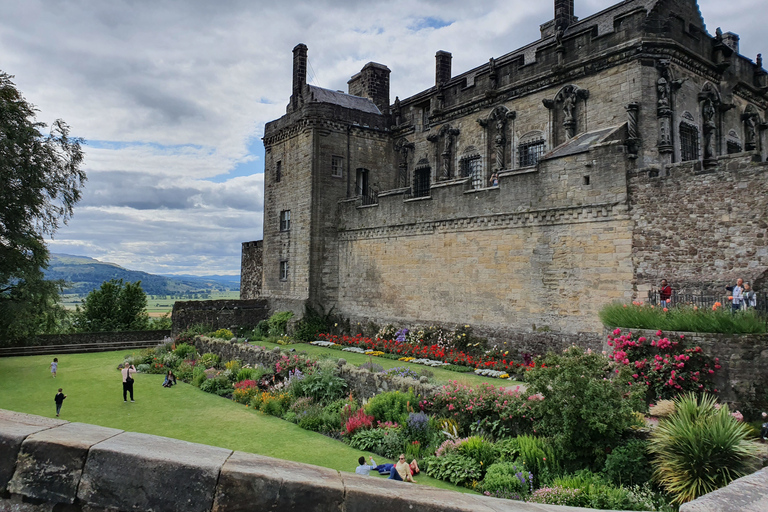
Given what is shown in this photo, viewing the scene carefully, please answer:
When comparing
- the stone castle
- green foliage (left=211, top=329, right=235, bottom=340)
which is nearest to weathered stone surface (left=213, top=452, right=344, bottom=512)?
the stone castle

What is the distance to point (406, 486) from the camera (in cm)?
314

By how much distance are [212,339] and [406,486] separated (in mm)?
22791

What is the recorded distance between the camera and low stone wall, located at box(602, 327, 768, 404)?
34.2ft

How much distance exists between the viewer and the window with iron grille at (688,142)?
66.0 feet

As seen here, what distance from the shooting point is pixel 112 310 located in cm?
3838

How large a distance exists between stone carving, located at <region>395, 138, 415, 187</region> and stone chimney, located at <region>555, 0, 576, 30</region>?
9750 mm

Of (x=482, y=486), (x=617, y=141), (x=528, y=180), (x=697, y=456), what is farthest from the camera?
(x=528, y=180)

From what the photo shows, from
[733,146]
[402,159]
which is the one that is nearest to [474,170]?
[402,159]

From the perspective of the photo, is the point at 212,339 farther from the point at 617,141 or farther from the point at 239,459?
the point at 239,459

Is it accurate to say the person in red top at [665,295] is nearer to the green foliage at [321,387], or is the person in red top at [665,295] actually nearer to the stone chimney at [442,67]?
the green foliage at [321,387]

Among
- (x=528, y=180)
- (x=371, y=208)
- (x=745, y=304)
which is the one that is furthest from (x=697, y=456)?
(x=371, y=208)

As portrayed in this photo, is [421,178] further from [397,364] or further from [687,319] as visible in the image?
[687,319]

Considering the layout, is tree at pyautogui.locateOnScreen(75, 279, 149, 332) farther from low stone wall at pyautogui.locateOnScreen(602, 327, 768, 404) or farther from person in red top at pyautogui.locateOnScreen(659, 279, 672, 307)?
low stone wall at pyautogui.locateOnScreen(602, 327, 768, 404)

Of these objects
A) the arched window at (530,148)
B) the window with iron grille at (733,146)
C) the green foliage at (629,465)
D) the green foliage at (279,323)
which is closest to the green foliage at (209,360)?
the green foliage at (279,323)
